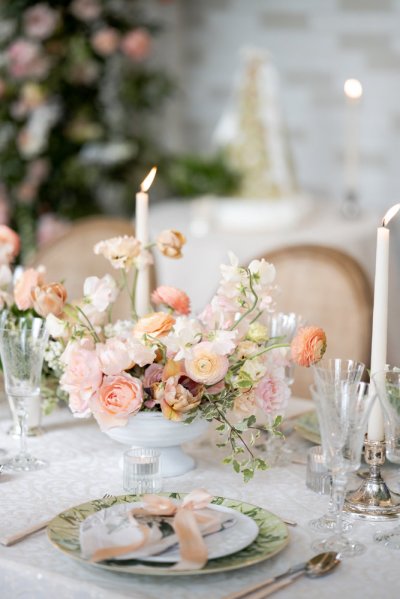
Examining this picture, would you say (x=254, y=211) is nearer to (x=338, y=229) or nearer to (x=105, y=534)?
(x=338, y=229)

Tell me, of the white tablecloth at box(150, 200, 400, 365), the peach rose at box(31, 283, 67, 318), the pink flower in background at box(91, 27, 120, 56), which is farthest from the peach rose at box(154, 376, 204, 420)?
the pink flower in background at box(91, 27, 120, 56)

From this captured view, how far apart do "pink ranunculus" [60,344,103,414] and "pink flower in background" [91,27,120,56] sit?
2.60 meters

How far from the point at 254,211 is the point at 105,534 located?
2.36 m

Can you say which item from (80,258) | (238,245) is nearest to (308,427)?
(80,258)

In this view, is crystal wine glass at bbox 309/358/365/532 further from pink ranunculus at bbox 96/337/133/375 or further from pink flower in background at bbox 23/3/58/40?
pink flower in background at bbox 23/3/58/40

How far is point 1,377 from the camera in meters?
1.95

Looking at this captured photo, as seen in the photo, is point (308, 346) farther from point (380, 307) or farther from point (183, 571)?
point (183, 571)

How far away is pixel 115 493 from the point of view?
148 cm

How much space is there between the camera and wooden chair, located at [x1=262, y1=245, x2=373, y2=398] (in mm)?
2189

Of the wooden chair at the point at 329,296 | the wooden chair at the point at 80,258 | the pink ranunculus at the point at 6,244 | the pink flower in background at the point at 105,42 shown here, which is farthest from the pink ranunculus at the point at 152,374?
the pink flower in background at the point at 105,42

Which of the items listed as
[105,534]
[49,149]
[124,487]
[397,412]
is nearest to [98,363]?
[124,487]

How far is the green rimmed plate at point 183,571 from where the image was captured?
117cm

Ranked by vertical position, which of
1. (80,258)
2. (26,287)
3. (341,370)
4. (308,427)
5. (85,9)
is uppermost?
(85,9)

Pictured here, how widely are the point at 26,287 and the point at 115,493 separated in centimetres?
36
